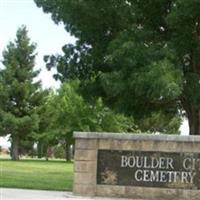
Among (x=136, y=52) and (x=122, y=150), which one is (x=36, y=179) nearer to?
(x=136, y=52)

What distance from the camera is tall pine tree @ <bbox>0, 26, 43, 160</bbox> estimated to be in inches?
2466

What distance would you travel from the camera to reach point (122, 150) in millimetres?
16078

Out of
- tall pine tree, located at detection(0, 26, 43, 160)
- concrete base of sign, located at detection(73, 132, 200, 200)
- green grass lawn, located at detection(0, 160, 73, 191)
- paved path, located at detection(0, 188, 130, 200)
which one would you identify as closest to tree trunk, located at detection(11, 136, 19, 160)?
tall pine tree, located at detection(0, 26, 43, 160)

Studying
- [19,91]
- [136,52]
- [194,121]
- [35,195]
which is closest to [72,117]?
[19,91]

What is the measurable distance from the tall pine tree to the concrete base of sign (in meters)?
46.4

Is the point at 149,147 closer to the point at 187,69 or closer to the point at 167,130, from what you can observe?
the point at 187,69

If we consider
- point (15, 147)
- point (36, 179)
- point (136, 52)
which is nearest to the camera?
point (136, 52)

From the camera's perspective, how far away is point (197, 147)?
51.4 ft

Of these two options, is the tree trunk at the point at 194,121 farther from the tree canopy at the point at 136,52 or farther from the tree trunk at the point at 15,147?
the tree trunk at the point at 15,147

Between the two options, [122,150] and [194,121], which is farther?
[194,121]

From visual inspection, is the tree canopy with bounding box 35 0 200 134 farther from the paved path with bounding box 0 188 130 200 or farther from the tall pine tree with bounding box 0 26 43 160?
the tall pine tree with bounding box 0 26 43 160

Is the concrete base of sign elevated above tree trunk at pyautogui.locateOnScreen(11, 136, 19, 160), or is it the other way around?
tree trunk at pyautogui.locateOnScreen(11, 136, 19, 160)

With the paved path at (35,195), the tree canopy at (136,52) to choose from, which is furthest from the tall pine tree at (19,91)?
the paved path at (35,195)

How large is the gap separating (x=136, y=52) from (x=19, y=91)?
43.0 metres
